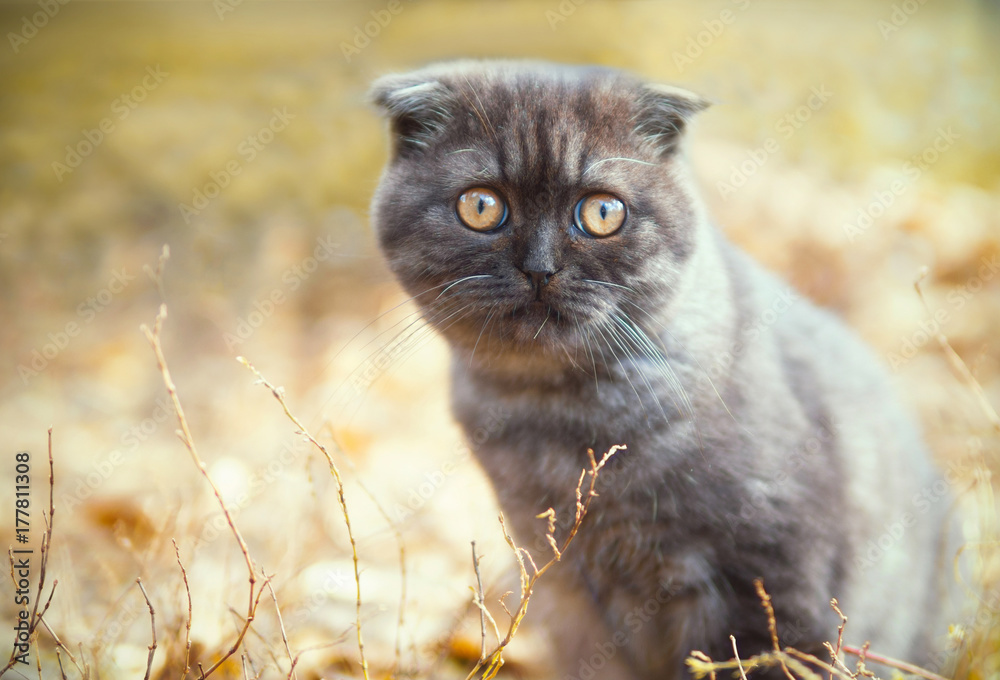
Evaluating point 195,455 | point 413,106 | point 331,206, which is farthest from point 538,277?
point 331,206

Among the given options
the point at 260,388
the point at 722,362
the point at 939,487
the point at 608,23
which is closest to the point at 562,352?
the point at 722,362

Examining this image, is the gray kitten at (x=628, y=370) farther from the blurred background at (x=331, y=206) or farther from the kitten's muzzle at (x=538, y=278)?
the blurred background at (x=331, y=206)

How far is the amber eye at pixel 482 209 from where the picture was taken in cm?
172

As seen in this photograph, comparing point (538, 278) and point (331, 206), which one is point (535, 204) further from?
point (331, 206)

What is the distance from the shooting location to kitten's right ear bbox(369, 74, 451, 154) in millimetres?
1836

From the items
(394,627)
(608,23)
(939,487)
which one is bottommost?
(394,627)

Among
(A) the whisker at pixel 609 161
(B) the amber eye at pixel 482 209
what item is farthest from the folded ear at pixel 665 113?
(B) the amber eye at pixel 482 209

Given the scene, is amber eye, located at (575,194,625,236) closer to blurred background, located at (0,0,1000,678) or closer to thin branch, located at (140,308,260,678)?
thin branch, located at (140,308,260,678)

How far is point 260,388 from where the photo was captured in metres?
4.16

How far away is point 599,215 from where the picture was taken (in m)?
1.71

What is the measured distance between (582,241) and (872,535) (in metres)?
1.24

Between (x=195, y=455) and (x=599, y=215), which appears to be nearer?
(x=195, y=455)

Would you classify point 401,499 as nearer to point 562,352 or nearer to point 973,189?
point 562,352

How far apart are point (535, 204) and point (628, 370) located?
52cm
